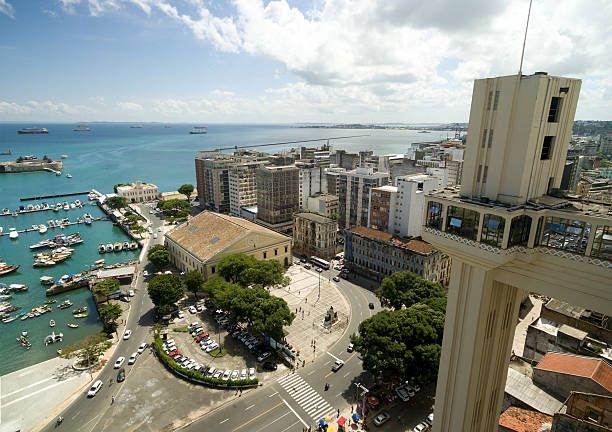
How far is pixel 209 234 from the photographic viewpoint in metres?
82.1

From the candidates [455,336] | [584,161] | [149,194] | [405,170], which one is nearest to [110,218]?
[149,194]

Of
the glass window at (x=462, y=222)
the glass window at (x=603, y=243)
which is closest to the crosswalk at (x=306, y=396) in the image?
the glass window at (x=462, y=222)

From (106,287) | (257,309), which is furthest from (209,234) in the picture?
(257,309)

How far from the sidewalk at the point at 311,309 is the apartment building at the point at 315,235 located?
7.67m

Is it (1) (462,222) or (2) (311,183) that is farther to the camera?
(2) (311,183)

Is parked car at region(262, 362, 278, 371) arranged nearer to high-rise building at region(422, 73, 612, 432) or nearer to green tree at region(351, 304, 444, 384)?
green tree at region(351, 304, 444, 384)

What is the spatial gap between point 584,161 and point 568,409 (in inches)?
6488

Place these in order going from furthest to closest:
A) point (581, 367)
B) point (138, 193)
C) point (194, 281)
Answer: point (138, 193) < point (194, 281) < point (581, 367)

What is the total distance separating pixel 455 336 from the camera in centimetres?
2288

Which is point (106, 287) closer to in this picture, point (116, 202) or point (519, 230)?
point (519, 230)

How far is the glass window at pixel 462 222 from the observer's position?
66.5 feet

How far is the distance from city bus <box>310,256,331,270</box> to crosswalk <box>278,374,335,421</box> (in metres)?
39.1

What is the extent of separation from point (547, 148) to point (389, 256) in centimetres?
5668

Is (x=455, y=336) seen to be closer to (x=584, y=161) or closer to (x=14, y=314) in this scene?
(x=14, y=314)
